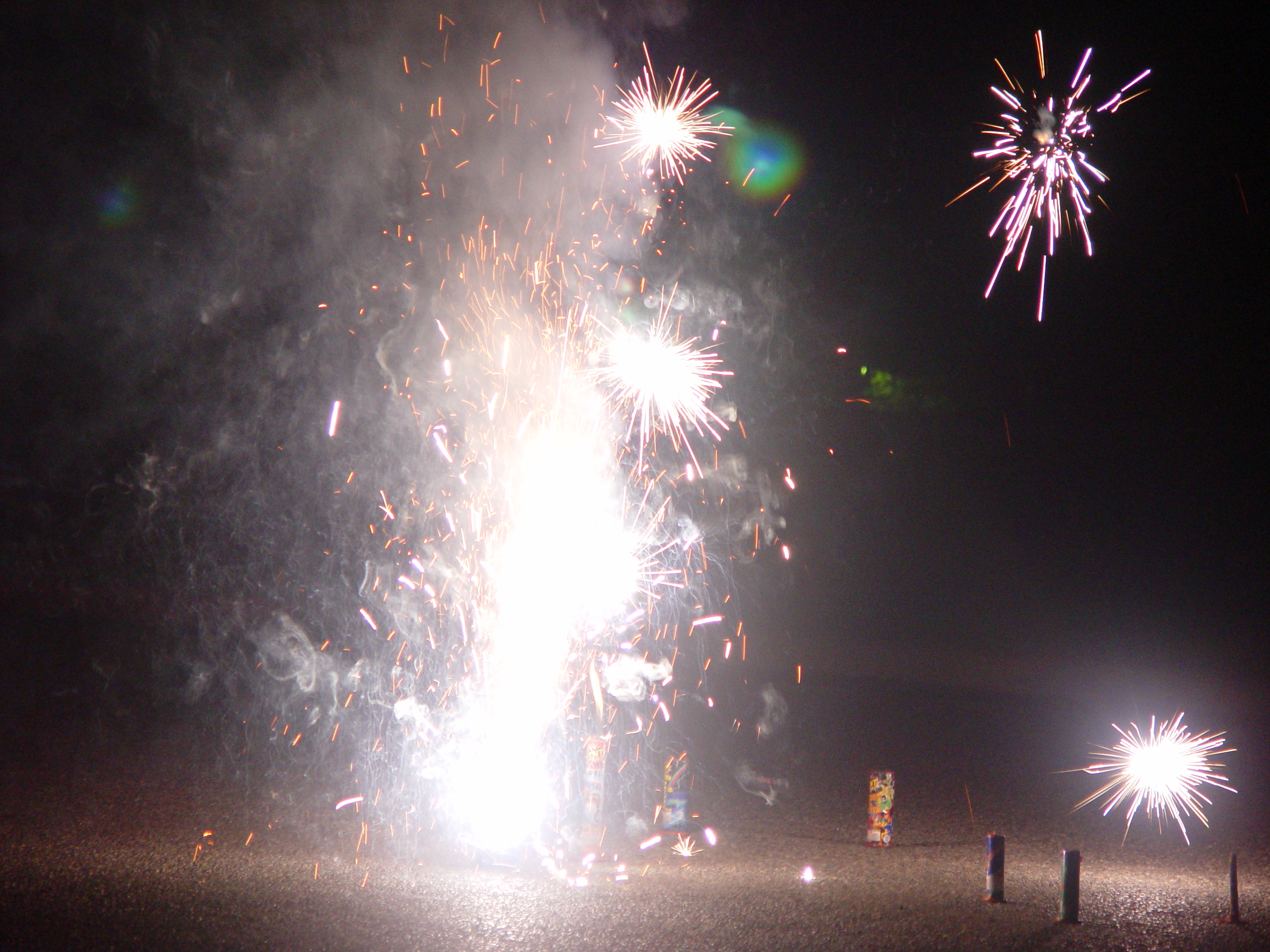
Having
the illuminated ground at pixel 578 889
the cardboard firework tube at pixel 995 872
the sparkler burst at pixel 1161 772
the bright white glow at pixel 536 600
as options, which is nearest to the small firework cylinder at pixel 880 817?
the illuminated ground at pixel 578 889

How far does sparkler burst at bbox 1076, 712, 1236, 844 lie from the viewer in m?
6.43

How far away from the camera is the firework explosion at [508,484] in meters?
6.37

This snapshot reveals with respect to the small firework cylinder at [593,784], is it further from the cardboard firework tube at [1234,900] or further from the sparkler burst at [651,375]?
the cardboard firework tube at [1234,900]

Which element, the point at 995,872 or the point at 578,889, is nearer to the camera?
the point at 578,889

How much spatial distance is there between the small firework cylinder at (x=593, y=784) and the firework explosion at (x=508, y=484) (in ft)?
0.26

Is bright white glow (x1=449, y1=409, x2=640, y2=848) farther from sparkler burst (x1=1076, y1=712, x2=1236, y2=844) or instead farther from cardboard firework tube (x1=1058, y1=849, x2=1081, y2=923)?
sparkler burst (x1=1076, y1=712, x2=1236, y2=844)

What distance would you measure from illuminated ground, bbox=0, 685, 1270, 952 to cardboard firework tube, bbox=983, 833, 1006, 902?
110mm

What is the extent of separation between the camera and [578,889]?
4.75 meters

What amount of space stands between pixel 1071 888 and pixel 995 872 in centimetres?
47

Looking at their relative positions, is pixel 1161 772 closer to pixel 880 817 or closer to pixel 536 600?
pixel 880 817

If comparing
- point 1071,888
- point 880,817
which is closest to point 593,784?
point 880,817

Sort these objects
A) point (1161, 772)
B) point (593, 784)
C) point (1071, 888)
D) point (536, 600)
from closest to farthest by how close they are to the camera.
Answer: point (1071, 888) → point (593, 784) → point (536, 600) → point (1161, 772)

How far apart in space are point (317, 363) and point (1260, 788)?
1148cm

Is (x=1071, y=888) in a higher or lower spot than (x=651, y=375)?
lower
